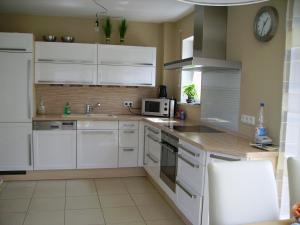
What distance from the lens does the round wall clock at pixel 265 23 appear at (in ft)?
8.83

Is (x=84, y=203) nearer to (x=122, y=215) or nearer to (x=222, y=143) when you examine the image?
(x=122, y=215)

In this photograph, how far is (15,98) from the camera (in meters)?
4.22

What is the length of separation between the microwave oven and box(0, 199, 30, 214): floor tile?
85.9 inches

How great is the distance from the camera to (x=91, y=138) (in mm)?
4527

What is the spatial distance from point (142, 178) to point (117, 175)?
15.0 inches

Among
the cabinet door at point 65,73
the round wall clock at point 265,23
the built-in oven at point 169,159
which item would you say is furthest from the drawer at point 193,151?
the cabinet door at point 65,73

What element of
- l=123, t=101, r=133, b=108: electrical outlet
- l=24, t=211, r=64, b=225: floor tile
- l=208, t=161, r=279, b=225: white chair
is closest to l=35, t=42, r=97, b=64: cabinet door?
l=123, t=101, r=133, b=108: electrical outlet

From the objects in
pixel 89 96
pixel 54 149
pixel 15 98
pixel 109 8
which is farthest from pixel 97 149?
pixel 109 8

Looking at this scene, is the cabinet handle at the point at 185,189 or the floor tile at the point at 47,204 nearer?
the cabinet handle at the point at 185,189

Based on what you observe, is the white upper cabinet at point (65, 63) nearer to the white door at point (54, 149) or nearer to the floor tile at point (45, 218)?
the white door at point (54, 149)

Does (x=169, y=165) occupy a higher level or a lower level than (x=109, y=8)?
lower

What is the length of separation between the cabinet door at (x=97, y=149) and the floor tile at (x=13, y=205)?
1.04 metres

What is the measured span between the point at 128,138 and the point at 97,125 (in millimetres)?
502

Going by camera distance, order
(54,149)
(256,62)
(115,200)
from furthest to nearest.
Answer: (54,149) < (115,200) < (256,62)
